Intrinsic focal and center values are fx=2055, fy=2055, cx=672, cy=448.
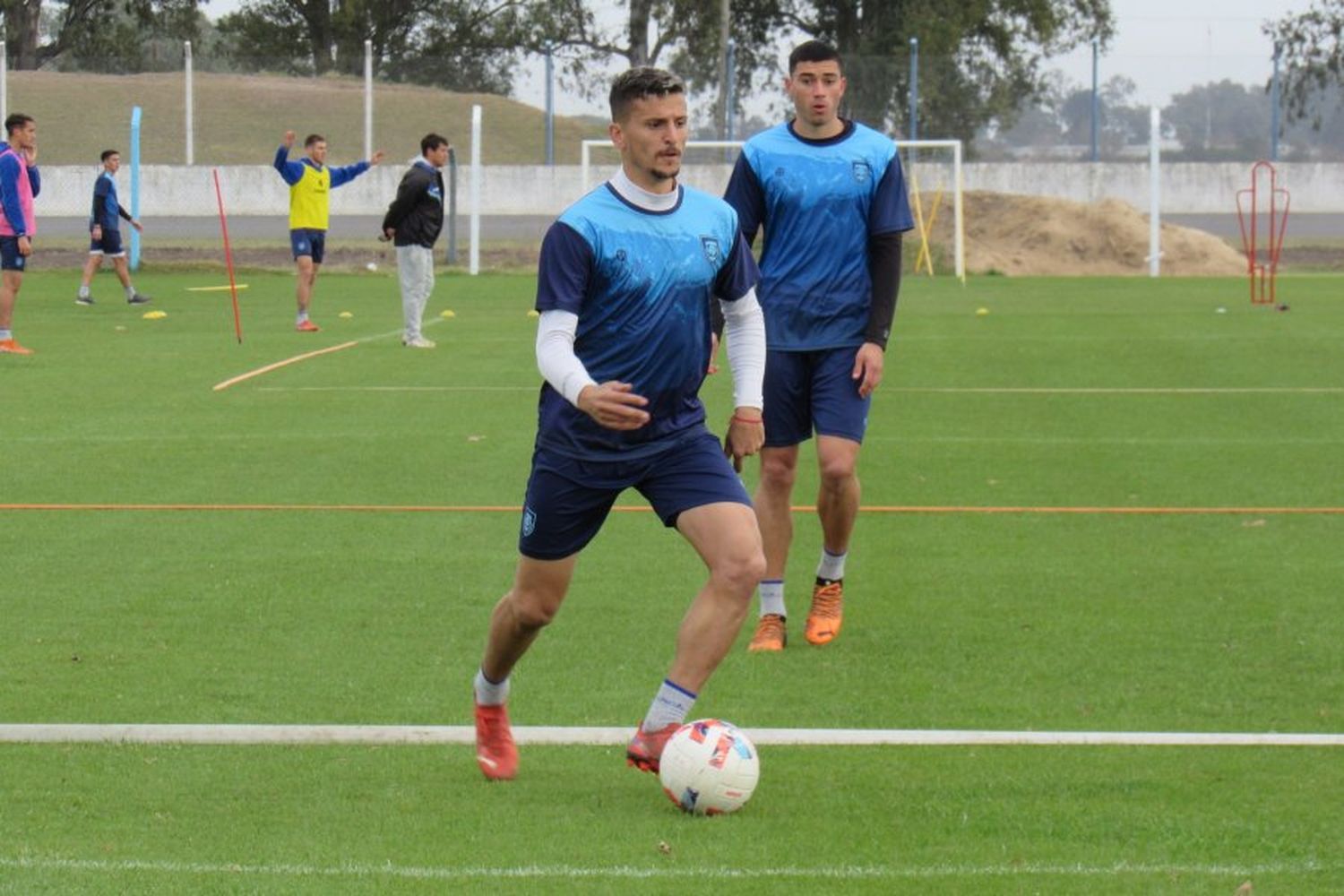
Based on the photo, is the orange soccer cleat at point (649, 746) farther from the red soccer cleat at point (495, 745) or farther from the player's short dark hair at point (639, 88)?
the player's short dark hair at point (639, 88)

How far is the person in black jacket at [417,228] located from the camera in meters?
19.8

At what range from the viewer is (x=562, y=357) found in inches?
215

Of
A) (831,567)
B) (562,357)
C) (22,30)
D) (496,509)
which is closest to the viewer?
(562,357)

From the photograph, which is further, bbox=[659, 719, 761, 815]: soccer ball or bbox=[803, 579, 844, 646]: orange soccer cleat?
bbox=[803, 579, 844, 646]: orange soccer cleat

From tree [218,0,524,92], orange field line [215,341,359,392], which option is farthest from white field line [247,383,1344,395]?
tree [218,0,524,92]

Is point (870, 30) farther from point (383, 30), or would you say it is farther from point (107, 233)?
point (107, 233)

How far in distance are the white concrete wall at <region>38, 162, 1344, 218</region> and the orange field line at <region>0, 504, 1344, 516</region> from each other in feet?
106

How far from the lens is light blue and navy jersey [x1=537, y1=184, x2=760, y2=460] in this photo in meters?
5.59

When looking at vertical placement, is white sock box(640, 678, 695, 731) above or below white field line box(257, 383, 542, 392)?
below

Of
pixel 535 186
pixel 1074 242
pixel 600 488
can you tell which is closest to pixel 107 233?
pixel 1074 242

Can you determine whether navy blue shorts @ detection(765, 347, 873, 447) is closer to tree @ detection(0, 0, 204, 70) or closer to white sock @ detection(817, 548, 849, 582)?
white sock @ detection(817, 548, 849, 582)

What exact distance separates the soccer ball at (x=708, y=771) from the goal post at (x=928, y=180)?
25800mm

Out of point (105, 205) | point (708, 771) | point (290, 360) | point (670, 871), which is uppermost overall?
point (105, 205)

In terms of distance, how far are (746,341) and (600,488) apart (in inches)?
26.3
